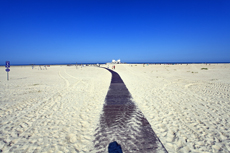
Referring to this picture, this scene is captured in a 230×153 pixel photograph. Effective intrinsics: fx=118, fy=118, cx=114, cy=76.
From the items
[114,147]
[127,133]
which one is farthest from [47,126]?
[127,133]

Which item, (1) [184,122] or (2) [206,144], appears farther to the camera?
(1) [184,122]

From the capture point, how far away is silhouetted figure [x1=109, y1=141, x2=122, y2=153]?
118 inches

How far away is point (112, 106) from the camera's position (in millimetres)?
5883

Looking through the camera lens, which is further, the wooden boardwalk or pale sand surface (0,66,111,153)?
pale sand surface (0,66,111,153)

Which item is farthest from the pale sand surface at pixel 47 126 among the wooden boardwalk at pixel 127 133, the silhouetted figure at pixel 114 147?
the silhouetted figure at pixel 114 147

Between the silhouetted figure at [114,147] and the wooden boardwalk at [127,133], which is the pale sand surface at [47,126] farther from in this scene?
the silhouetted figure at [114,147]

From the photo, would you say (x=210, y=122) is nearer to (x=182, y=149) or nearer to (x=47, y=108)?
(x=182, y=149)

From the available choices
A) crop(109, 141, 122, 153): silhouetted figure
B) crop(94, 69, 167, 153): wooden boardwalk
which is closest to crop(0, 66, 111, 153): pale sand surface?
crop(94, 69, 167, 153): wooden boardwalk

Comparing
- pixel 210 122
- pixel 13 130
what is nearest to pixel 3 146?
pixel 13 130

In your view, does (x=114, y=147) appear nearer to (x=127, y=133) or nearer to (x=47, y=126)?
(x=127, y=133)

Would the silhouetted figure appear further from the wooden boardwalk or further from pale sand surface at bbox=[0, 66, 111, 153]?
pale sand surface at bbox=[0, 66, 111, 153]

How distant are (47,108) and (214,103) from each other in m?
8.81

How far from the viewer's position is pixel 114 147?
3.13 meters

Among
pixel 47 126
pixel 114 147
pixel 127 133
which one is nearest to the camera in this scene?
pixel 114 147
